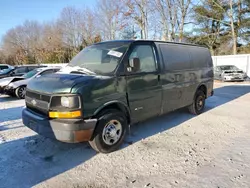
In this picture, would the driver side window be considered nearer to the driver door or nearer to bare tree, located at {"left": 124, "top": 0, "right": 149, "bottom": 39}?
the driver door

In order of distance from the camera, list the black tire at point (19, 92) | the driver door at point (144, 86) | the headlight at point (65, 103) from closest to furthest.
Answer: the headlight at point (65, 103) → the driver door at point (144, 86) → the black tire at point (19, 92)

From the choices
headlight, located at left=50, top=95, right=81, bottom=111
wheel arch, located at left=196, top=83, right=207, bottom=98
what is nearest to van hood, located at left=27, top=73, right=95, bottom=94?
headlight, located at left=50, top=95, right=81, bottom=111

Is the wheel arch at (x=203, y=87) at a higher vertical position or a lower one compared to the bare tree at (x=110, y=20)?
lower

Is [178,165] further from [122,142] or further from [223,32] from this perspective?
[223,32]

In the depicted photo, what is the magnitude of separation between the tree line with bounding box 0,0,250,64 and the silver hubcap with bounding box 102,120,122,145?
21.8 meters

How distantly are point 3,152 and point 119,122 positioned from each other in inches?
86.4

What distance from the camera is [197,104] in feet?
19.8

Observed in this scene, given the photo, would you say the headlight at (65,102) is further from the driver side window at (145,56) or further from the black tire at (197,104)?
the black tire at (197,104)

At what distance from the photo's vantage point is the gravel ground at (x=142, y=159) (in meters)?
2.78

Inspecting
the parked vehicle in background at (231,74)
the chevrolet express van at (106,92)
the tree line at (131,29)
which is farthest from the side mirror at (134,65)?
the tree line at (131,29)

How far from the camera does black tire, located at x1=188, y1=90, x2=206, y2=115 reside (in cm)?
594

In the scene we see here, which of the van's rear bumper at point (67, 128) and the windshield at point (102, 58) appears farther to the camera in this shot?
the windshield at point (102, 58)

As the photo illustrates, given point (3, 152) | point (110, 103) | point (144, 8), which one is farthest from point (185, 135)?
point (144, 8)

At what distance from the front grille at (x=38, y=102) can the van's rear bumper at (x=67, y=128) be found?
16 centimetres
